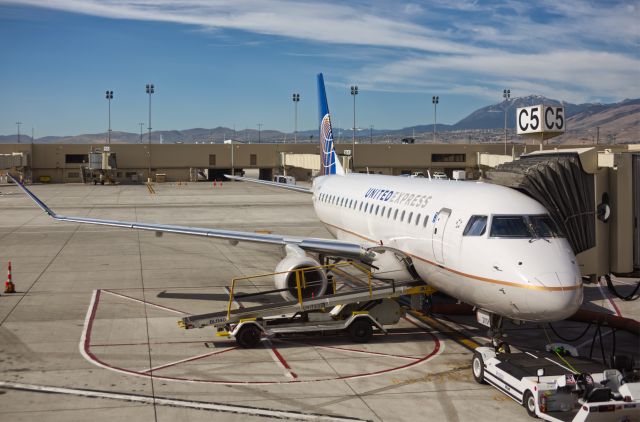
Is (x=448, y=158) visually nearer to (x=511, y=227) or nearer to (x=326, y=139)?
(x=326, y=139)

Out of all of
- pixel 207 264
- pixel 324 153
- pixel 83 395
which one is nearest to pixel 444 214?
pixel 83 395

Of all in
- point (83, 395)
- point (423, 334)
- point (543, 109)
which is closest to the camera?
point (83, 395)

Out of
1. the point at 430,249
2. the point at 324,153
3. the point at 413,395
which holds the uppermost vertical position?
the point at 324,153

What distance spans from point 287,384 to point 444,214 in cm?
610

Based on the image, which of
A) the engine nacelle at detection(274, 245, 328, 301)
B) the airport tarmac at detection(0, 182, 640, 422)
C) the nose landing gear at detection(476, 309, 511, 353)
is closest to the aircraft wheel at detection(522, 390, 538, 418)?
the airport tarmac at detection(0, 182, 640, 422)

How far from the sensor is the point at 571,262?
48.9 ft

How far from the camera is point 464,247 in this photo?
16297 mm

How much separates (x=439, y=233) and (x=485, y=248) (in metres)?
2.22

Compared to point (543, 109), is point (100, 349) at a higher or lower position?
lower

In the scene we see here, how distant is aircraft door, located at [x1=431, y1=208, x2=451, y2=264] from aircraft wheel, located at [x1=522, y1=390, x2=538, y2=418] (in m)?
4.43

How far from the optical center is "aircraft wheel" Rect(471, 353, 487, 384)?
15.7 metres

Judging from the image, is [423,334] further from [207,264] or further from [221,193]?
[221,193]

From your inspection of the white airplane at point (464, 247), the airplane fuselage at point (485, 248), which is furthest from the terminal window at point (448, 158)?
the airplane fuselage at point (485, 248)

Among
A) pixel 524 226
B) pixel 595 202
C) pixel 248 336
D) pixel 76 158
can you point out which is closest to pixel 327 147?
pixel 248 336
